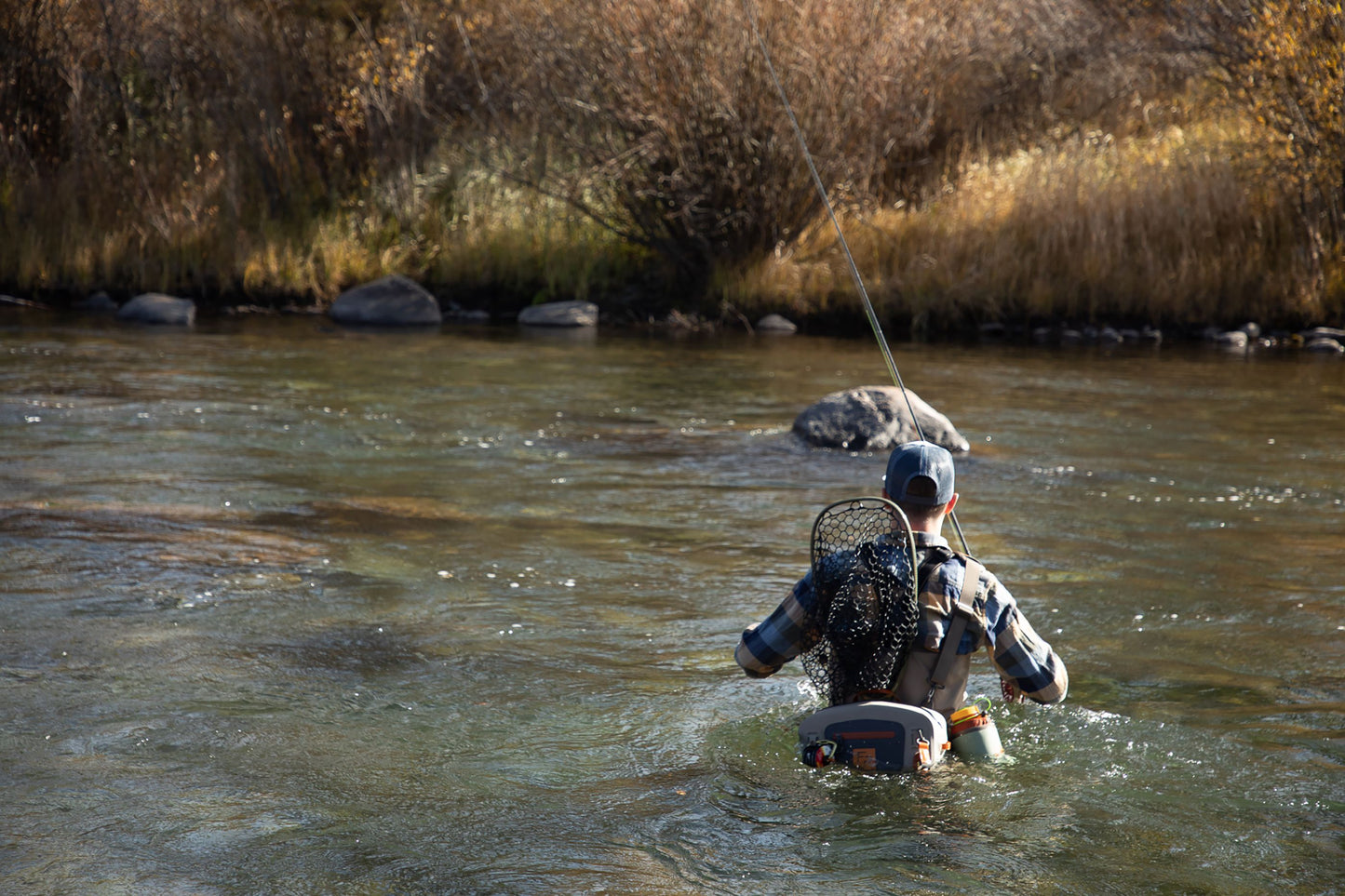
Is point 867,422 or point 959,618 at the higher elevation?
point 867,422

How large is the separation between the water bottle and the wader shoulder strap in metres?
0.14

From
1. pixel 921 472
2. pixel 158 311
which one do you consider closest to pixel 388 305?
pixel 158 311

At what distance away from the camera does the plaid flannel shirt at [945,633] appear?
3977 millimetres

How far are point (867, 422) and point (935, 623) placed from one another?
5.83m

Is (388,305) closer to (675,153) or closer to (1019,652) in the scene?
(675,153)

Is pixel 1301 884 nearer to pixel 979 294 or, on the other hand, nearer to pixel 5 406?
pixel 5 406

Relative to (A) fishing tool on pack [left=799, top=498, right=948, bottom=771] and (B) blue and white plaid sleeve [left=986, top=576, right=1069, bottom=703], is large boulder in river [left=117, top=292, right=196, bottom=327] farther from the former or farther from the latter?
(B) blue and white plaid sleeve [left=986, top=576, right=1069, bottom=703]

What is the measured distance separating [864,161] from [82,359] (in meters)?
8.92

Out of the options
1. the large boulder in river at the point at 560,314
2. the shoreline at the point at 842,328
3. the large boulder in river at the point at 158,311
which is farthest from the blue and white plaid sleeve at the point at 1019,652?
the large boulder in river at the point at 158,311

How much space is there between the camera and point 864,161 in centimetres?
1728

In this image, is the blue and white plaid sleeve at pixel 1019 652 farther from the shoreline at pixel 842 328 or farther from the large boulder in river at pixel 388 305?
the large boulder in river at pixel 388 305

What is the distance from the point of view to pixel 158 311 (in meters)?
16.7

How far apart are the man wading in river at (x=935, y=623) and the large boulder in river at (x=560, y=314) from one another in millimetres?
13444

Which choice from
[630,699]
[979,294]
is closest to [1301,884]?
[630,699]
